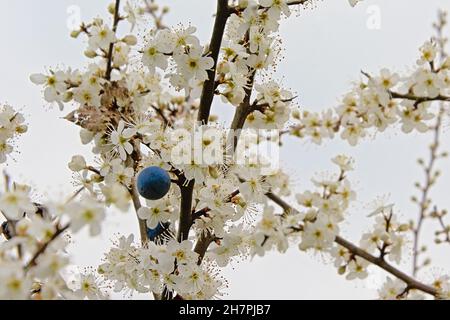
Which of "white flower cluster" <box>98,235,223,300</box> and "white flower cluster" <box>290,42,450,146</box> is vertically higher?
"white flower cluster" <box>290,42,450,146</box>

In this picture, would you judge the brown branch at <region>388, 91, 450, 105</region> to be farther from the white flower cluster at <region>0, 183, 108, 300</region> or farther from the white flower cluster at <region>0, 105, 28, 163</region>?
Result: the white flower cluster at <region>0, 183, 108, 300</region>

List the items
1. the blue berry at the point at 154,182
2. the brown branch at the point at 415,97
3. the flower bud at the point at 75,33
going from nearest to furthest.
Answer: the blue berry at the point at 154,182 < the flower bud at the point at 75,33 < the brown branch at the point at 415,97

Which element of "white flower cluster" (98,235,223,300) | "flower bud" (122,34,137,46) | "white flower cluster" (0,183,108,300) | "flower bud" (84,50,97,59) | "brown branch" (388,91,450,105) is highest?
"flower bud" (122,34,137,46)

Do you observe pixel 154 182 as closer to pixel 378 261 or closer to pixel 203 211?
pixel 203 211

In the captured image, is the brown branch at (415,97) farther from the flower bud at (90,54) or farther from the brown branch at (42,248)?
the brown branch at (42,248)

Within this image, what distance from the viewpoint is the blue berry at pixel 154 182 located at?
8.21 feet

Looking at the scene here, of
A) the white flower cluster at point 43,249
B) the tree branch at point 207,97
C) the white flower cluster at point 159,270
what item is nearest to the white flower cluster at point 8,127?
the white flower cluster at point 159,270

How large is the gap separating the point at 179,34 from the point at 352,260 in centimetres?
135

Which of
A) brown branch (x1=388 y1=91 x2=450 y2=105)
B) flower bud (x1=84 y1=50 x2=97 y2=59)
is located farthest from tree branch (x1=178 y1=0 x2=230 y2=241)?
brown branch (x1=388 y1=91 x2=450 y2=105)

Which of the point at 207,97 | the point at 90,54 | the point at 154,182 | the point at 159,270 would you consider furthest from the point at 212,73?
the point at 159,270

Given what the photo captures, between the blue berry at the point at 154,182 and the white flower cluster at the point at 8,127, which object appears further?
the white flower cluster at the point at 8,127

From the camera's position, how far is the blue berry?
250 centimetres

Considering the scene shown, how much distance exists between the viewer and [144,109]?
10.7 feet

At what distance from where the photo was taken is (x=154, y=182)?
250cm
